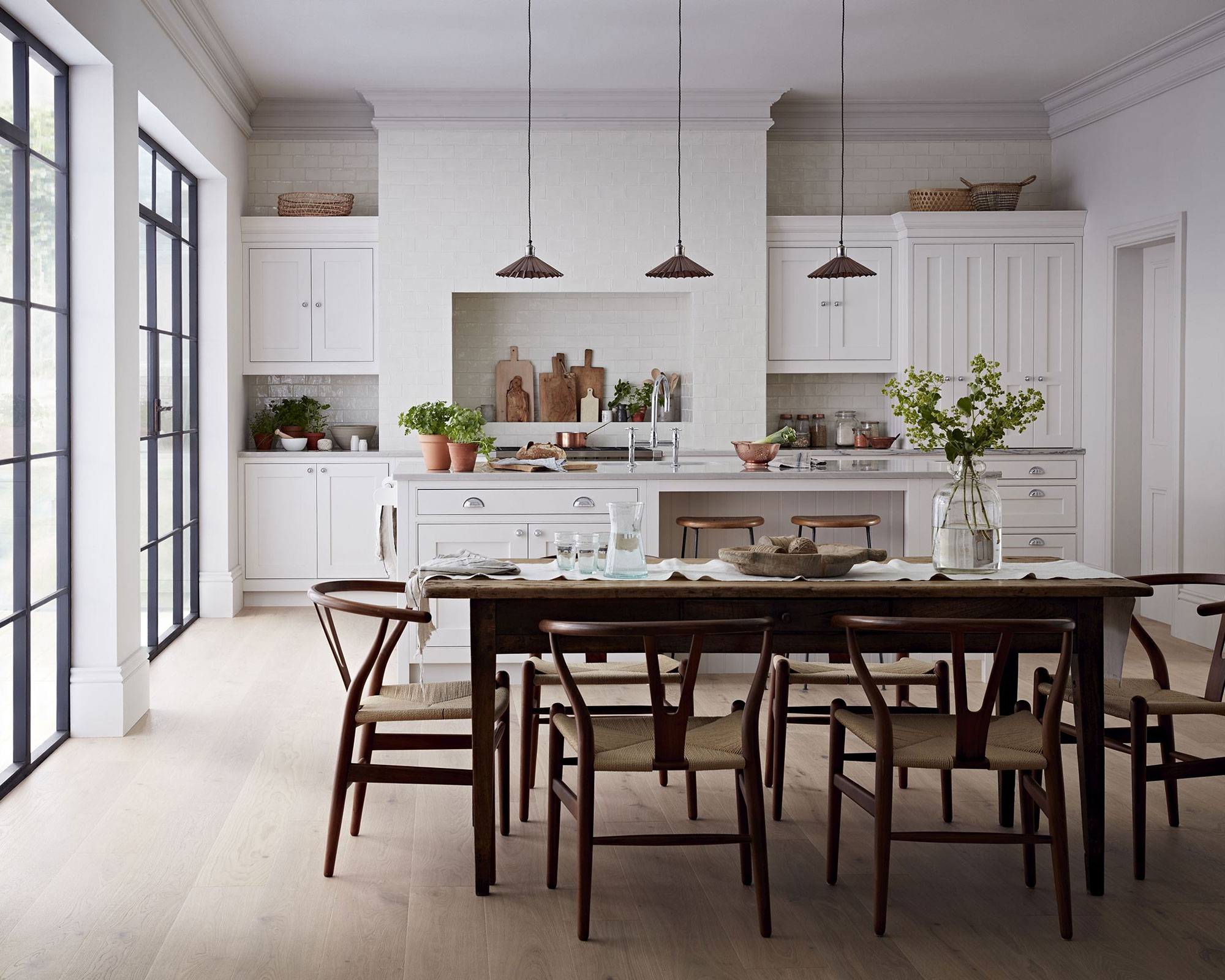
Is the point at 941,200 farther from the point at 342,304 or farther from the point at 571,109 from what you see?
the point at 342,304

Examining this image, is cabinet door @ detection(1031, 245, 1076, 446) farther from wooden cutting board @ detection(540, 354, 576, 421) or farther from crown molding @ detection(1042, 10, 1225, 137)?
wooden cutting board @ detection(540, 354, 576, 421)

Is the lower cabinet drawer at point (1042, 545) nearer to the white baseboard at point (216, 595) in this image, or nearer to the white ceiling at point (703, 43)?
the white ceiling at point (703, 43)

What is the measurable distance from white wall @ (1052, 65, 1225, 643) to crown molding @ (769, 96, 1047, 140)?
67cm

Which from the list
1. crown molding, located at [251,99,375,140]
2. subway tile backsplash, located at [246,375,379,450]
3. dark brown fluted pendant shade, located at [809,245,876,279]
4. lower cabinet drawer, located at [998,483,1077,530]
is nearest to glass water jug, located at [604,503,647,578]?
dark brown fluted pendant shade, located at [809,245,876,279]

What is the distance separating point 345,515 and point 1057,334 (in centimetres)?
480

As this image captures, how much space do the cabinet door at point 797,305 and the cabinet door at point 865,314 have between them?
60 mm

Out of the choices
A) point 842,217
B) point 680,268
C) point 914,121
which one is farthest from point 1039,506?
point 680,268

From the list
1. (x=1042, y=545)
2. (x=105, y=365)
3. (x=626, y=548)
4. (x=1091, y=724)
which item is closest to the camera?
(x=1091, y=724)

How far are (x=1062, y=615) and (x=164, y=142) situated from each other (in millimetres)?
4958

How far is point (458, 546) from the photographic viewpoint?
4.82 meters

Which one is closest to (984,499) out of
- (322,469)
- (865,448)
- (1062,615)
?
(1062,615)

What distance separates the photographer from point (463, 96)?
7004mm

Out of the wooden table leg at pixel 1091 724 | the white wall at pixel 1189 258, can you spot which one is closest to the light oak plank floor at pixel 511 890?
the wooden table leg at pixel 1091 724

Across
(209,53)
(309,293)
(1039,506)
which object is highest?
(209,53)
